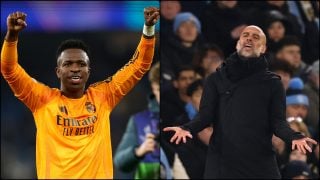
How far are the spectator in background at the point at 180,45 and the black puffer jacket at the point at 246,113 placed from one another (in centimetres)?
212

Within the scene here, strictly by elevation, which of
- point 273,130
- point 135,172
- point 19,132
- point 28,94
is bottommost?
point 135,172

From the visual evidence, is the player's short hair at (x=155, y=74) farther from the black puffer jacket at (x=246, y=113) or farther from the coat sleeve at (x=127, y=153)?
the black puffer jacket at (x=246, y=113)

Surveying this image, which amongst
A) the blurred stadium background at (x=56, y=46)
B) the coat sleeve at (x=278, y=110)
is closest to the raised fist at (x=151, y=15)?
the coat sleeve at (x=278, y=110)

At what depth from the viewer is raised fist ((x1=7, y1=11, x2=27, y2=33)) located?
9.35 ft

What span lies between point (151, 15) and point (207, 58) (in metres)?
2.57

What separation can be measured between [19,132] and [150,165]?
3.89ft

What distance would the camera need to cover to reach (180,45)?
563 centimetres

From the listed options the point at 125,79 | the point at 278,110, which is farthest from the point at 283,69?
the point at 125,79

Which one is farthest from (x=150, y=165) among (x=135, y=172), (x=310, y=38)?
(x=310, y=38)

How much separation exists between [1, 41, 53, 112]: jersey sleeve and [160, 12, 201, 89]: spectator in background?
8.19ft

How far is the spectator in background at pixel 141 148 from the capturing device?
5473 millimetres

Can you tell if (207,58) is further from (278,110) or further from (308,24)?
(278,110)

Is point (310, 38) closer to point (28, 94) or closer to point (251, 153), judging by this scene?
point (251, 153)

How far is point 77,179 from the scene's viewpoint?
3039mm
